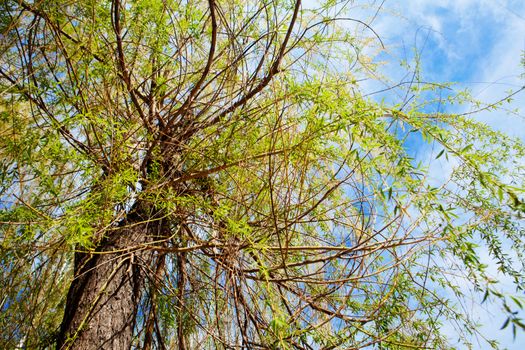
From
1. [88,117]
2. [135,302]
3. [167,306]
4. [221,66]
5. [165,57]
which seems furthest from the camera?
[221,66]

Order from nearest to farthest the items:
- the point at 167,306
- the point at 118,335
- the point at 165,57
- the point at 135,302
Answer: the point at 118,335
the point at 135,302
the point at 167,306
the point at 165,57

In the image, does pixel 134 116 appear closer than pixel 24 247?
No

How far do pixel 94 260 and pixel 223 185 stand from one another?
65 cm

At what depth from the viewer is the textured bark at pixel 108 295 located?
5.24 ft

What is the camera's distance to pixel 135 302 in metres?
1.81

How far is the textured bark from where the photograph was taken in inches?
62.9

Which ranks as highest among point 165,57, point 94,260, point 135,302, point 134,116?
point 165,57

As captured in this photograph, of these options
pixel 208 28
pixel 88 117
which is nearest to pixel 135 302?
pixel 88 117

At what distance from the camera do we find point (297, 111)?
5.66ft

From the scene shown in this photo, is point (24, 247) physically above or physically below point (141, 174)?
below

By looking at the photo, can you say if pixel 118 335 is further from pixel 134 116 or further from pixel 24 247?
pixel 134 116

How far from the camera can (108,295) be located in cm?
170

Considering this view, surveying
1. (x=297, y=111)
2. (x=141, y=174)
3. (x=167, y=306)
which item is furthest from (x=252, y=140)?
(x=167, y=306)

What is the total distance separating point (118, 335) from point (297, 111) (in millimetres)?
1128
